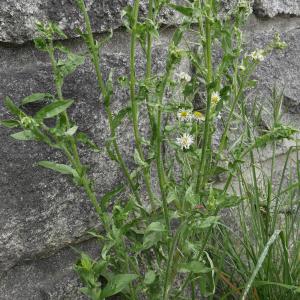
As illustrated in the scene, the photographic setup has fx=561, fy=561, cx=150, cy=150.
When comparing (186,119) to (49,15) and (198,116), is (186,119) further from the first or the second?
(49,15)

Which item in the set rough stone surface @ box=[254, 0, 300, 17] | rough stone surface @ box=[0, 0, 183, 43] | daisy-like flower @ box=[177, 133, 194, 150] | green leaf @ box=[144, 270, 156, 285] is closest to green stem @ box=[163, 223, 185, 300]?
green leaf @ box=[144, 270, 156, 285]

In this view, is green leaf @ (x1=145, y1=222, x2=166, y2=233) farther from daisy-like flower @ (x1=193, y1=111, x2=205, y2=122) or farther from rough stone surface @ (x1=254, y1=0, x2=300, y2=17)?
rough stone surface @ (x1=254, y1=0, x2=300, y2=17)

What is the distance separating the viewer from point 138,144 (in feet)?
3.07

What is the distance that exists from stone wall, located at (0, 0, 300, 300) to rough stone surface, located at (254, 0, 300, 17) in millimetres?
355

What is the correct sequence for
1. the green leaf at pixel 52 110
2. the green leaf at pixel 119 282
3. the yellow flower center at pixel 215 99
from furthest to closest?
the yellow flower center at pixel 215 99
the green leaf at pixel 119 282
the green leaf at pixel 52 110

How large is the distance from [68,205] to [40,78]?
226 mm

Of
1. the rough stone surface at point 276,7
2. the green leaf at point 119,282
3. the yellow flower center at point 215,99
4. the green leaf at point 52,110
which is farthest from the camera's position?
the rough stone surface at point 276,7

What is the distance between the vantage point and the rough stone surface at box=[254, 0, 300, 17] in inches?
53.2

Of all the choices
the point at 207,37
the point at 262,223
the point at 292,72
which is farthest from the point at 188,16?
the point at 292,72

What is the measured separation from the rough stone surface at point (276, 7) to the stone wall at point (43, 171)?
355mm

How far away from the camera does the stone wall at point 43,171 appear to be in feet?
2.94

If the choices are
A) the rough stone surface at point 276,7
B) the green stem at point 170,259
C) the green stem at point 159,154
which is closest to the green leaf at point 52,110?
the green stem at point 159,154

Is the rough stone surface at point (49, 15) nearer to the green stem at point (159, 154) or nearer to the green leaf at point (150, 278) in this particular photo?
the green stem at point (159, 154)

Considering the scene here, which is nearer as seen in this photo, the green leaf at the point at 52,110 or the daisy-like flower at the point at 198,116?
the green leaf at the point at 52,110
